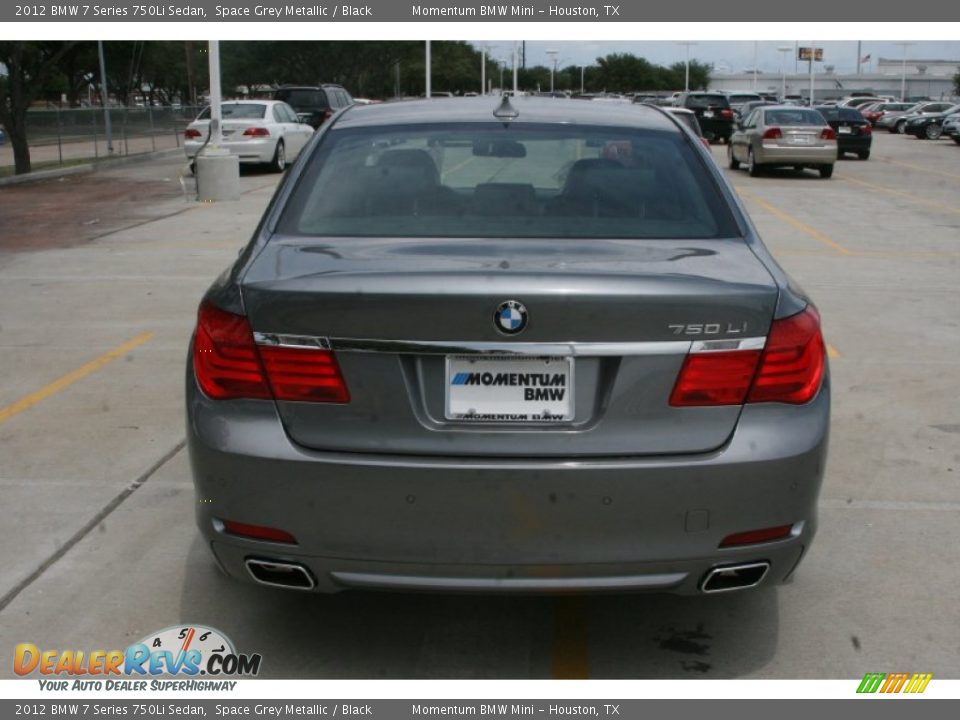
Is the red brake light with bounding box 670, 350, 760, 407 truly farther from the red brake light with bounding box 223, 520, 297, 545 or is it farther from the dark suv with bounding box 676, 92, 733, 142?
the dark suv with bounding box 676, 92, 733, 142

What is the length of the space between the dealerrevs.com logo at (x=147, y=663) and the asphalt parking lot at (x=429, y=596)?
2.4 inches

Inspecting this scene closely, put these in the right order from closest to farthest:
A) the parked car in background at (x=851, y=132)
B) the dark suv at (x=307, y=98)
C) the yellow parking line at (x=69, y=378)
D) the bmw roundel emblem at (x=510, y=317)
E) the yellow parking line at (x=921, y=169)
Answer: the bmw roundel emblem at (x=510, y=317) → the yellow parking line at (x=69, y=378) → the yellow parking line at (x=921, y=169) → the parked car in background at (x=851, y=132) → the dark suv at (x=307, y=98)

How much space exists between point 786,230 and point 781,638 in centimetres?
1249

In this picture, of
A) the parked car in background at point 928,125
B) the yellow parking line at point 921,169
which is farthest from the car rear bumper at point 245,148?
the parked car in background at point 928,125

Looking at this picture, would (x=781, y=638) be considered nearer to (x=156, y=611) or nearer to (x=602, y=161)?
(x=602, y=161)

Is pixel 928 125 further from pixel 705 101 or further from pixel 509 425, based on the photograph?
pixel 509 425

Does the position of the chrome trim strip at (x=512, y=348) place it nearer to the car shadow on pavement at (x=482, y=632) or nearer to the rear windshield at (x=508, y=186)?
the rear windshield at (x=508, y=186)

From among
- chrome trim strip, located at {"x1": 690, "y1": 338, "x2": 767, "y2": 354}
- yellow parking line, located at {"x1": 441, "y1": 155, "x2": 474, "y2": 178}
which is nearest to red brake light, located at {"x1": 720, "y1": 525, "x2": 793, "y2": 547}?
chrome trim strip, located at {"x1": 690, "y1": 338, "x2": 767, "y2": 354}

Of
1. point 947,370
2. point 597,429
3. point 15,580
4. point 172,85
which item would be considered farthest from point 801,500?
point 172,85

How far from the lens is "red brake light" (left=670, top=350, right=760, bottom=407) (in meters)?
3.42

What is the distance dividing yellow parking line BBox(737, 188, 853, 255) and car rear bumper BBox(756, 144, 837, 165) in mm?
4393

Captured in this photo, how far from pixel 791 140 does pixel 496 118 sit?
2192 centimetres

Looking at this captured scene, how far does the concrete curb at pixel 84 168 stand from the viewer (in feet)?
87.0

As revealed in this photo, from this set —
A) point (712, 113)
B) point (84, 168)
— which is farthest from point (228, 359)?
point (712, 113)
